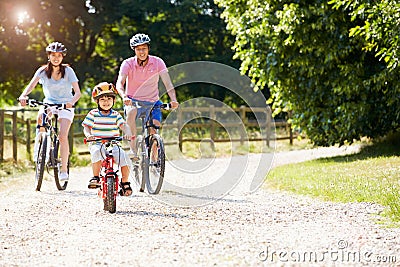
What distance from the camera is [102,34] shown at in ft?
104

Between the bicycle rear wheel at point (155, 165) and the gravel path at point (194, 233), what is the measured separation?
185 mm

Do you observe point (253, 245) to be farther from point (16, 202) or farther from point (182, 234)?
point (16, 202)

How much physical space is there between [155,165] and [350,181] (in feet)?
9.13

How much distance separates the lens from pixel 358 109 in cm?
1334

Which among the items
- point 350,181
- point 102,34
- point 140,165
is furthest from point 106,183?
point 102,34

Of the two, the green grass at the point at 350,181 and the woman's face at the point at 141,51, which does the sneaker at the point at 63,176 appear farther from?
the green grass at the point at 350,181

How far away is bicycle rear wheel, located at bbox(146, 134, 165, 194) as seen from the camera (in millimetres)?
8258

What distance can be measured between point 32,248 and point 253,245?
1718 millimetres

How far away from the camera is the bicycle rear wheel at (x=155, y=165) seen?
8.26 meters

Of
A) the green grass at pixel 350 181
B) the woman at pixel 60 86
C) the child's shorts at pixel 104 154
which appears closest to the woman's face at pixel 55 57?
the woman at pixel 60 86

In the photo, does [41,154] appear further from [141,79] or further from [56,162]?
Result: [141,79]

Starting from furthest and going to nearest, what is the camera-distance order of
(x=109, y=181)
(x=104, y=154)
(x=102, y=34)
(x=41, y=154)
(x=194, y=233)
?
(x=102, y=34) → (x=41, y=154) → (x=104, y=154) → (x=109, y=181) → (x=194, y=233)

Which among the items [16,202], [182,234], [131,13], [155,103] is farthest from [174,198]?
[131,13]

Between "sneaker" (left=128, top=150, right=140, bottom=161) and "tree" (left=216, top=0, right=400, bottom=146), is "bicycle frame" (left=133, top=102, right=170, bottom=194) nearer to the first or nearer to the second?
"sneaker" (left=128, top=150, right=140, bottom=161)
